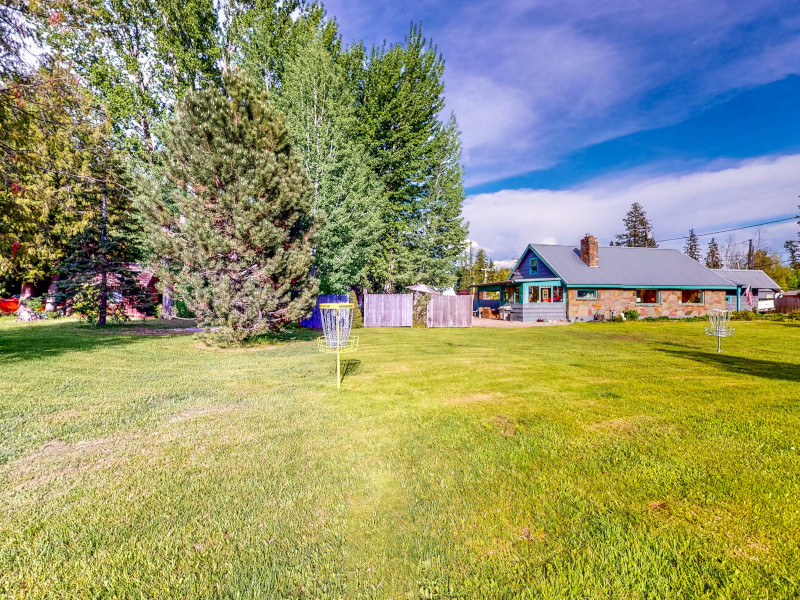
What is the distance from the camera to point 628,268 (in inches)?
1043

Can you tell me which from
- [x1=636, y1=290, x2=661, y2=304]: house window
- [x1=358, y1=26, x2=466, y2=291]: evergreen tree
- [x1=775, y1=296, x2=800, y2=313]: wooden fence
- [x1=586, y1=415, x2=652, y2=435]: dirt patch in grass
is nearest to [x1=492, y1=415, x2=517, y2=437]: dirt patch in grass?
[x1=586, y1=415, x2=652, y2=435]: dirt patch in grass

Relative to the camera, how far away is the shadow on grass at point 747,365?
7251 mm

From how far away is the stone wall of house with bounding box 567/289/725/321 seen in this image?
79.0 feet

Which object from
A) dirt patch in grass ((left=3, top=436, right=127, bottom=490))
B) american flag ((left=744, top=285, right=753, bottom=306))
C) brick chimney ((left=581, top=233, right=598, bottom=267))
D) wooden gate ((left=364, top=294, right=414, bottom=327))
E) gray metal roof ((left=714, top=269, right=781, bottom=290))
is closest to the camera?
dirt patch in grass ((left=3, top=436, right=127, bottom=490))

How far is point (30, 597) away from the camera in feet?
6.33

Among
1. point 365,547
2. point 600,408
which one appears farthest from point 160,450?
point 600,408

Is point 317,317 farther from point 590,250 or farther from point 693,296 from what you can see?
point 693,296

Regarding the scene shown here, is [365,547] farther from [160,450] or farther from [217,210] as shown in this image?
[217,210]

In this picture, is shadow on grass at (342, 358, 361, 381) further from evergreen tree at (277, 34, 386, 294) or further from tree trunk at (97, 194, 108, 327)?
tree trunk at (97, 194, 108, 327)

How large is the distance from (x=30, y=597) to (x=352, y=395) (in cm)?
423

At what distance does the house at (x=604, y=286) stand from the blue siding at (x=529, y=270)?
0.07 meters

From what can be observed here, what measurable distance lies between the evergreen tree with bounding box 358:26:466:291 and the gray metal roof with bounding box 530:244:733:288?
7.62m

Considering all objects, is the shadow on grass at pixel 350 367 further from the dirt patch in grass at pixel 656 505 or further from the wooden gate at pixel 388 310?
the wooden gate at pixel 388 310

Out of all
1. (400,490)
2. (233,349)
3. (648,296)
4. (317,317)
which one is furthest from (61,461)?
(648,296)
